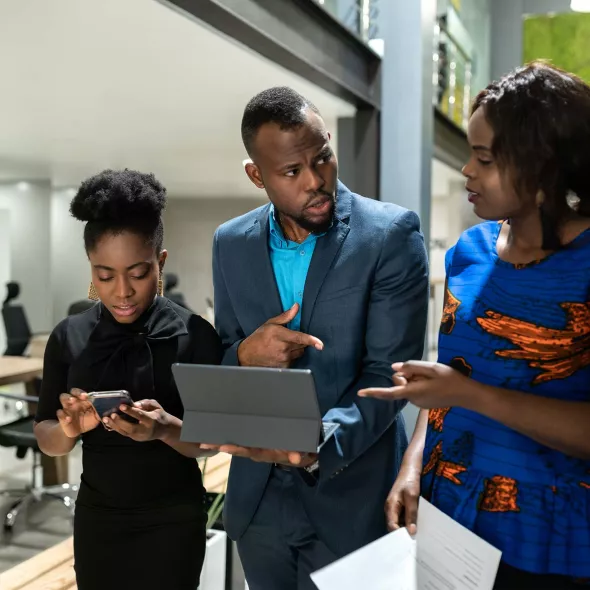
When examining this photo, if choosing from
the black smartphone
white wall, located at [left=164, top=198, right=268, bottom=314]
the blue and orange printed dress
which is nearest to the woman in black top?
the black smartphone

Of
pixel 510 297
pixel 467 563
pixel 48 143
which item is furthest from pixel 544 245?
pixel 48 143

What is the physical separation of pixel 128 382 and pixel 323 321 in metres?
0.41

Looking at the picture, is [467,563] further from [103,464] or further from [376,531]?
[103,464]

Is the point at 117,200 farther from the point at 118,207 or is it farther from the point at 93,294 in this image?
the point at 93,294

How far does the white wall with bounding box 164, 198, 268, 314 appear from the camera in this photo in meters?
10.5

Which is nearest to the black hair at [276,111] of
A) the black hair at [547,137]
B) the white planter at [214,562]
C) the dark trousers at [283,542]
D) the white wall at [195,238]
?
the black hair at [547,137]

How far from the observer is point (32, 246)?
788 centimetres

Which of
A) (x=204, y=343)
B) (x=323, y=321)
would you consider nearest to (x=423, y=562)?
Answer: (x=323, y=321)

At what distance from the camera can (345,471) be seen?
131 cm

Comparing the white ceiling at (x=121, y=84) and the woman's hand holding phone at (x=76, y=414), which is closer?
the woman's hand holding phone at (x=76, y=414)

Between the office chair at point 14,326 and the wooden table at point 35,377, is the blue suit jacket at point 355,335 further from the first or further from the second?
the office chair at point 14,326

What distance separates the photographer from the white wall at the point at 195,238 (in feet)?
34.4

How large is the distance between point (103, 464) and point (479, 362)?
2.57ft

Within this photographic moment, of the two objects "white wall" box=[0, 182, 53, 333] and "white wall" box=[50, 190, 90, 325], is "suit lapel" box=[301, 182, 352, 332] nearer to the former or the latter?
"white wall" box=[50, 190, 90, 325]
